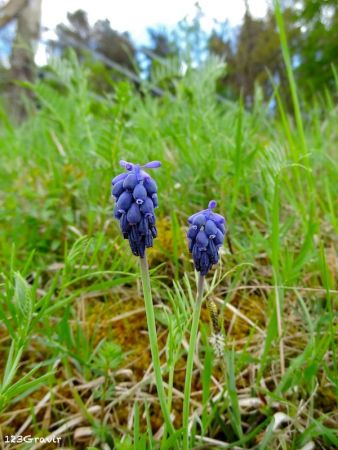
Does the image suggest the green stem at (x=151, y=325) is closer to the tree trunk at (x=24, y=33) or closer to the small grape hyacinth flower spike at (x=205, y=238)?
the small grape hyacinth flower spike at (x=205, y=238)

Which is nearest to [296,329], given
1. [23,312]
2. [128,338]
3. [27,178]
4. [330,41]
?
[128,338]

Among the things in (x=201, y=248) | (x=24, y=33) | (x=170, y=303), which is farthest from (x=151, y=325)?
(x=24, y=33)

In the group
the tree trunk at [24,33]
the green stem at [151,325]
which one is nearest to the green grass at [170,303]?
the green stem at [151,325]

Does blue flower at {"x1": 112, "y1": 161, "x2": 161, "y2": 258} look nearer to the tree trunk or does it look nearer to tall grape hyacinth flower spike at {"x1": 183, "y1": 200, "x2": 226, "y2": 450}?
tall grape hyacinth flower spike at {"x1": 183, "y1": 200, "x2": 226, "y2": 450}

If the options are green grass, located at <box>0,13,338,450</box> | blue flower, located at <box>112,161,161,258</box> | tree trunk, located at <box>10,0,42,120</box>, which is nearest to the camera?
blue flower, located at <box>112,161,161,258</box>

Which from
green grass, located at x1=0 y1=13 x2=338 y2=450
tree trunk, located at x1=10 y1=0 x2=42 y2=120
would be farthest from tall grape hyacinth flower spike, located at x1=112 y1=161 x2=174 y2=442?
tree trunk, located at x1=10 y1=0 x2=42 y2=120

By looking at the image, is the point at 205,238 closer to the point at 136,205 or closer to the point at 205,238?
the point at 205,238
